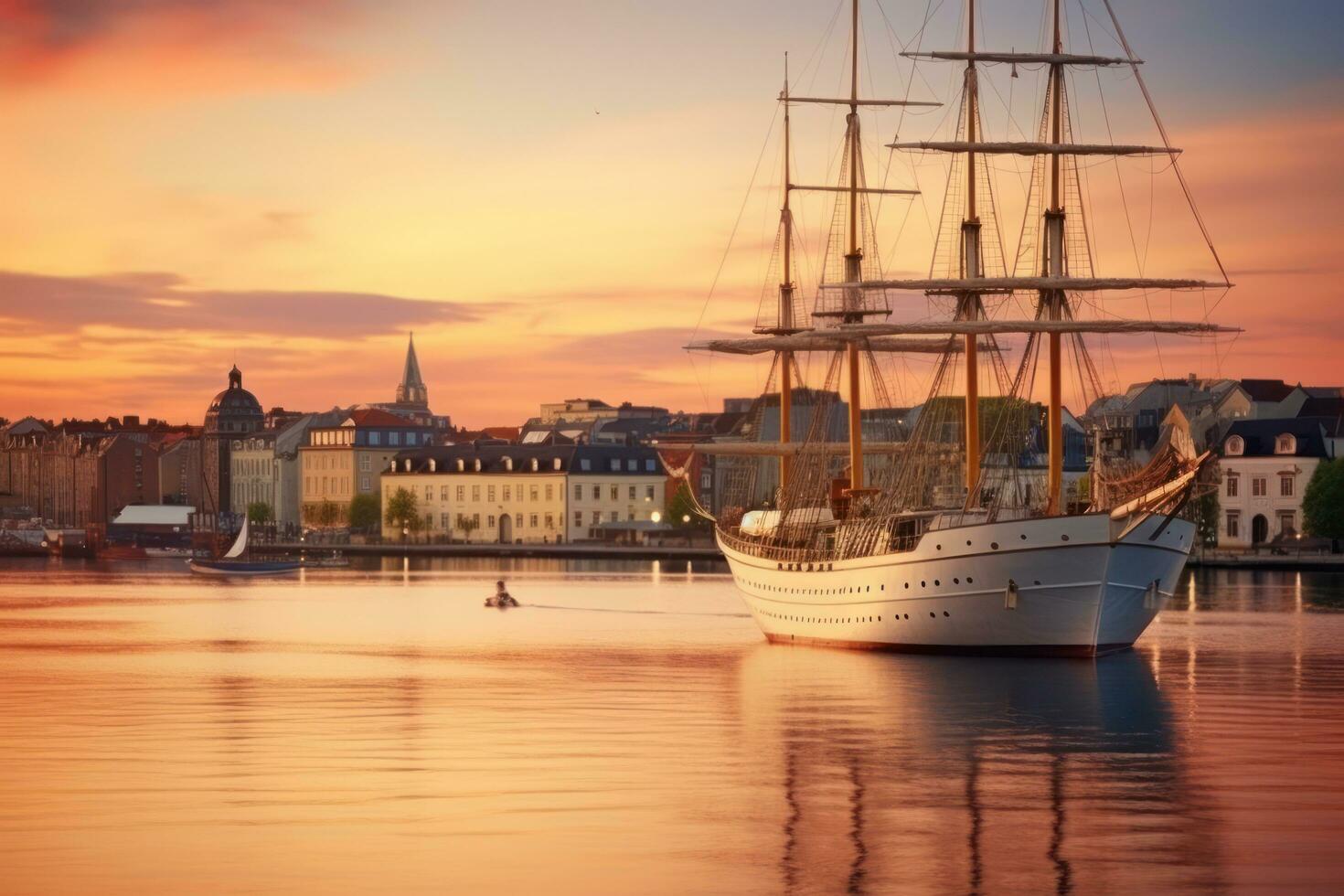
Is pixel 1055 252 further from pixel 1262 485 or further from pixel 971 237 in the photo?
pixel 1262 485

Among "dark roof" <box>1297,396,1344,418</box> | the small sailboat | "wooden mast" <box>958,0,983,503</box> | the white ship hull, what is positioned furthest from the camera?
the small sailboat

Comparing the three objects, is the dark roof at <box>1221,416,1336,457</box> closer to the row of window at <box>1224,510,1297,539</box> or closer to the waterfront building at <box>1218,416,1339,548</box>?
the waterfront building at <box>1218,416,1339,548</box>

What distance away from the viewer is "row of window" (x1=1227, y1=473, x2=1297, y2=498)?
157750 millimetres

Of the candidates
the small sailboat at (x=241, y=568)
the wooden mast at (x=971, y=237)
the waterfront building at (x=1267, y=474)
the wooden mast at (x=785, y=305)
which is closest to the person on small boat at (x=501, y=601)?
the wooden mast at (x=785, y=305)

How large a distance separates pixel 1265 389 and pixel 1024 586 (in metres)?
124

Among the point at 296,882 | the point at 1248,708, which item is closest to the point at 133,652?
the point at 1248,708

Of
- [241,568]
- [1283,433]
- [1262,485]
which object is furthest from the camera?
[241,568]

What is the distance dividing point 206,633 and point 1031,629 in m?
36.1

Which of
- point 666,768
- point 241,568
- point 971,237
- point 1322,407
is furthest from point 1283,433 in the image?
point 666,768

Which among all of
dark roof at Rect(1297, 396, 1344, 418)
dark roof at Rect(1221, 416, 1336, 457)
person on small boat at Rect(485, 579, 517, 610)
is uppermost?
dark roof at Rect(1297, 396, 1344, 418)

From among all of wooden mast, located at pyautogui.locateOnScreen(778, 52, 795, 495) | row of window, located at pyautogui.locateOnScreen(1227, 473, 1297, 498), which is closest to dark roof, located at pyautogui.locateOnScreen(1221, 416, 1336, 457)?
row of window, located at pyautogui.locateOnScreen(1227, 473, 1297, 498)

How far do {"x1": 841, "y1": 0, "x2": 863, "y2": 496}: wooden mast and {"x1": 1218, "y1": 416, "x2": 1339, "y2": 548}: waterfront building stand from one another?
82.4m

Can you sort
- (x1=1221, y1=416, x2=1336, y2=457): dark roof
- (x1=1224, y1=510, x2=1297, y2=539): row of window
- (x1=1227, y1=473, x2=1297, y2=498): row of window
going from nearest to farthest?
(x1=1221, y1=416, x2=1336, y2=457): dark roof, (x1=1227, y1=473, x2=1297, y2=498): row of window, (x1=1224, y1=510, x2=1297, y2=539): row of window

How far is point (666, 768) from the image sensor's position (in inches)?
1502
